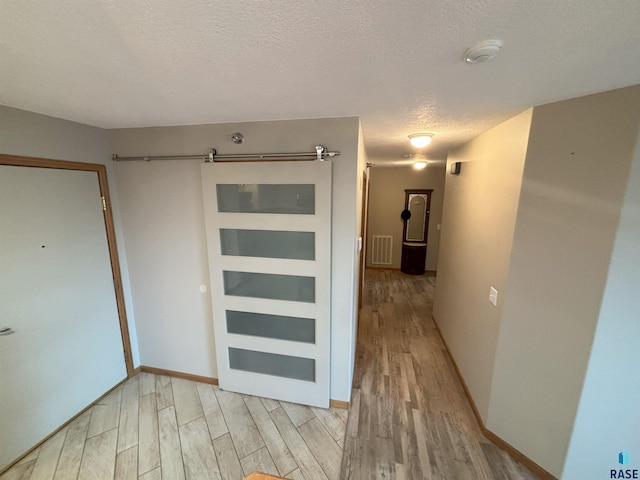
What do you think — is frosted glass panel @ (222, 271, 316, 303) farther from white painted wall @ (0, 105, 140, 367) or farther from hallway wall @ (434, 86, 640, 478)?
hallway wall @ (434, 86, 640, 478)

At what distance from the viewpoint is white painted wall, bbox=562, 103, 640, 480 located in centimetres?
132

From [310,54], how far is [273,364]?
2.36 metres

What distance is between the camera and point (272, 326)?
2305 millimetres

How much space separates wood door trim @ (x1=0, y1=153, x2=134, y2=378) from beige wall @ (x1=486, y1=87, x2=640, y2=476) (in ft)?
10.9

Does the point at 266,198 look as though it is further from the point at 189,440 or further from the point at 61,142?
the point at 189,440

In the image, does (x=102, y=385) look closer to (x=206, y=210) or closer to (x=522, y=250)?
(x=206, y=210)

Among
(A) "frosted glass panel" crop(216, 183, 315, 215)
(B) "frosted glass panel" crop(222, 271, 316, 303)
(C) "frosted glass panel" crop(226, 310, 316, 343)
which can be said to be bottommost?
(C) "frosted glass panel" crop(226, 310, 316, 343)

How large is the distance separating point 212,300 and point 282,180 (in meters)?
1.27

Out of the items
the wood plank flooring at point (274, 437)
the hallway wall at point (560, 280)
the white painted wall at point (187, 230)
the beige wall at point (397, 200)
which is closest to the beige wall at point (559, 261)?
the hallway wall at point (560, 280)

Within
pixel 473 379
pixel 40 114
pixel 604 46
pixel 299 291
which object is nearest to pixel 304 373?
pixel 299 291

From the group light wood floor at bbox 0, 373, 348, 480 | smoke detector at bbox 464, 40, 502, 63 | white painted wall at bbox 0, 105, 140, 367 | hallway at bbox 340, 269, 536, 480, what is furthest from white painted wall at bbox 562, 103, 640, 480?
white painted wall at bbox 0, 105, 140, 367

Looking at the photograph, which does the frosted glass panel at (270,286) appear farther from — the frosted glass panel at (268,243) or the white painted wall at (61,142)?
the white painted wall at (61,142)

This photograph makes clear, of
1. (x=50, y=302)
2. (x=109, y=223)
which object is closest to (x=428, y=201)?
(x=109, y=223)

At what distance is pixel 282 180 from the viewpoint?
198 centimetres
